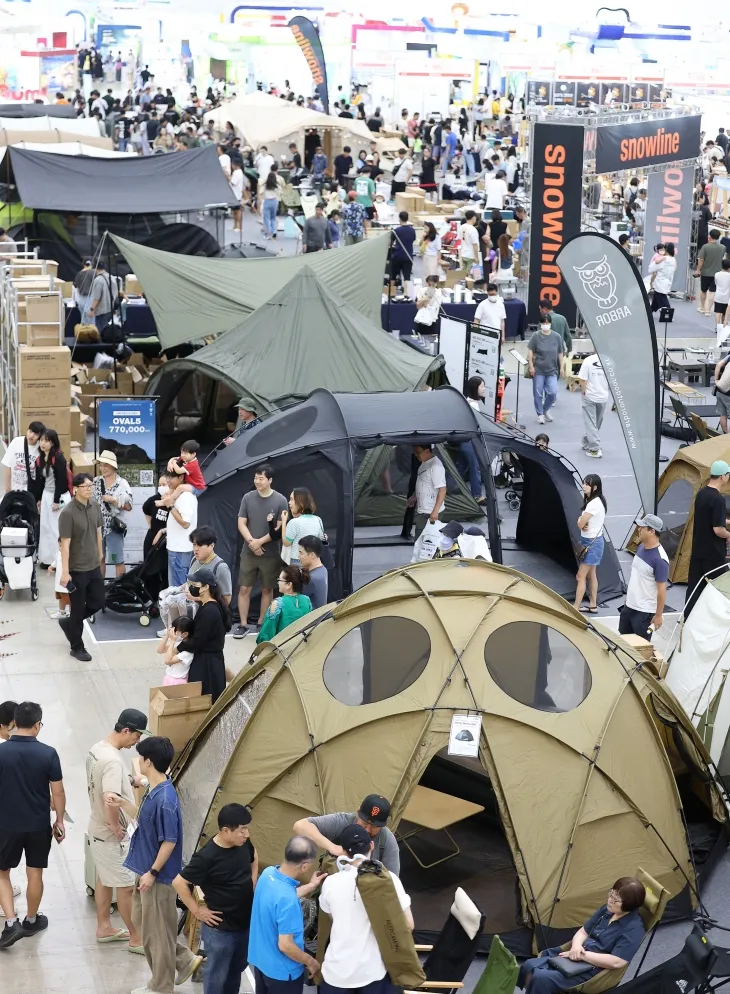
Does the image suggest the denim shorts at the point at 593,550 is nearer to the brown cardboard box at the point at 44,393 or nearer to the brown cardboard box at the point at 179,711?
the brown cardboard box at the point at 179,711

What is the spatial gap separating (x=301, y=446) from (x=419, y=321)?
892 centimetres

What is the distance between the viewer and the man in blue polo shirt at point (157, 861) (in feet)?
24.0

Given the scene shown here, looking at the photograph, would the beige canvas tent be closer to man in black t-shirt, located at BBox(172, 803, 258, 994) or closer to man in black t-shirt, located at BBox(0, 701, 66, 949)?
man in black t-shirt, located at BBox(0, 701, 66, 949)

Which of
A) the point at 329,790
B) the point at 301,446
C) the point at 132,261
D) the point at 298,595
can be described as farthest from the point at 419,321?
the point at 329,790

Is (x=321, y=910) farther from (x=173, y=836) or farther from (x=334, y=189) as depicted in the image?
(x=334, y=189)

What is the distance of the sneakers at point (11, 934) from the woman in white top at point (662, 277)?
1742 centimetres

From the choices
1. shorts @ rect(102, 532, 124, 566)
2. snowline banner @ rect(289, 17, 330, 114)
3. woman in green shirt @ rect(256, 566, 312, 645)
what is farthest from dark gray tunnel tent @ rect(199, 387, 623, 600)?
snowline banner @ rect(289, 17, 330, 114)

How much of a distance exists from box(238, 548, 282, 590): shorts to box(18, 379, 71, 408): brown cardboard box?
3.28 meters

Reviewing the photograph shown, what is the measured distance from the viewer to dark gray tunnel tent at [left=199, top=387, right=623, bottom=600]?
1262 centimetres

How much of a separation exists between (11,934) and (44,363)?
7.48 meters

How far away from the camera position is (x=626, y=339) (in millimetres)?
14266

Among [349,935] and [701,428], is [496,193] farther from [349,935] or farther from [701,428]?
[349,935]

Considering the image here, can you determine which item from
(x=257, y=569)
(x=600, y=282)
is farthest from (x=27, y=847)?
(x=600, y=282)

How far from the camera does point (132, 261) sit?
1753 cm
